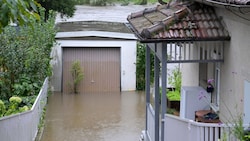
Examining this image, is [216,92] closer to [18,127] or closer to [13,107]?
[18,127]

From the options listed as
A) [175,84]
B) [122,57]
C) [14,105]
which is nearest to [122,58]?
[122,57]

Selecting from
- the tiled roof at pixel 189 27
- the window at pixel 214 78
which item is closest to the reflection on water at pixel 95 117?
the window at pixel 214 78

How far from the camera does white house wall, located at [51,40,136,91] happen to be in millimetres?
23812

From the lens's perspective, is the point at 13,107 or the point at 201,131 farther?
the point at 13,107

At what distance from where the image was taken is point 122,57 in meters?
24.2

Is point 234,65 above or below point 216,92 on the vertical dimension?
above

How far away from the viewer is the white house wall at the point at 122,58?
78.1 feet

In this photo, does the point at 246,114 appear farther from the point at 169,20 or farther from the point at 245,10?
the point at 169,20

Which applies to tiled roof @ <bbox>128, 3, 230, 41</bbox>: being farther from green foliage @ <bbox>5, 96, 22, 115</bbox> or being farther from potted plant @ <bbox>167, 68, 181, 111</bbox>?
potted plant @ <bbox>167, 68, 181, 111</bbox>

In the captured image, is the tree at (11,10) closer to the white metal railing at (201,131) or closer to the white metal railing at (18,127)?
the white metal railing at (201,131)

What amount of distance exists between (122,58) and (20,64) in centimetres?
759

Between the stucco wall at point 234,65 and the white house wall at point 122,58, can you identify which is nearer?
the stucco wall at point 234,65

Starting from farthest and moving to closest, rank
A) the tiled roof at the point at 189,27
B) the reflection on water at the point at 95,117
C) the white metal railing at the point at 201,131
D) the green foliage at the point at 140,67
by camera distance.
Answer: the green foliage at the point at 140,67, the reflection on water at the point at 95,117, the tiled roof at the point at 189,27, the white metal railing at the point at 201,131

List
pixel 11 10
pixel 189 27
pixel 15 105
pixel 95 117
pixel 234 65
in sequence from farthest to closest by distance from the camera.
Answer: pixel 95 117 < pixel 15 105 < pixel 189 27 < pixel 234 65 < pixel 11 10
